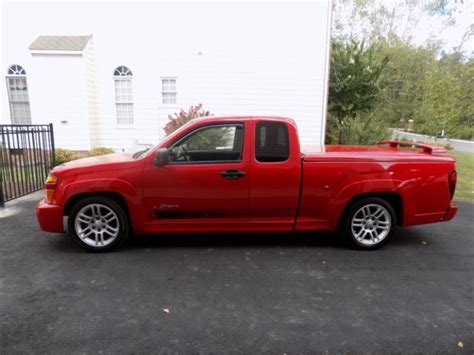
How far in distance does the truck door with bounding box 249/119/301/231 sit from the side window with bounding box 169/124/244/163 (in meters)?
0.25

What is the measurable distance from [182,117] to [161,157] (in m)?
7.63

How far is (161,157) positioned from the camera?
4227mm

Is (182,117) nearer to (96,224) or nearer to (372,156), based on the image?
(96,224)

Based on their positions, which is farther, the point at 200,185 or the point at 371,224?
the point at 371,224

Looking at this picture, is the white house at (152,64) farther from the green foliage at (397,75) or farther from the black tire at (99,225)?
the black tire at (99,225)

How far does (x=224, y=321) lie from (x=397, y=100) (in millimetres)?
28729

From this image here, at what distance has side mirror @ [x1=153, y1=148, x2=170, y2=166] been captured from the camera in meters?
4.23

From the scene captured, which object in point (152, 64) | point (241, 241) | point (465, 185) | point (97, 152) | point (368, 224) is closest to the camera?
point (368, 224)

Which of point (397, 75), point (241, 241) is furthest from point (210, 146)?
point (397, 75)

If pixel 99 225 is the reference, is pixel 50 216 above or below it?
above

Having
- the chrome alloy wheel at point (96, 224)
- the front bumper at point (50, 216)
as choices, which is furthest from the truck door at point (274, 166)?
the front bumper at point (50, 216)

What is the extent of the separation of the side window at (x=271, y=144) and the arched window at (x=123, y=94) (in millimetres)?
9482

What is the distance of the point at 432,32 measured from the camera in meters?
30.7

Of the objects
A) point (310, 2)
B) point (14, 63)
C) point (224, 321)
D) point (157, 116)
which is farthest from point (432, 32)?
point (224, 321)
